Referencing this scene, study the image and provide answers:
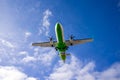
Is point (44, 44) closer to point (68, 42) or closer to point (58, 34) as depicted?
point (68, 42)

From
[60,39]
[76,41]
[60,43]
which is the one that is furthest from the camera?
[76,41]

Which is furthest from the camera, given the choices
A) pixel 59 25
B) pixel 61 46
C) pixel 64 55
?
pixel 64 55

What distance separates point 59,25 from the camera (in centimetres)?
7106

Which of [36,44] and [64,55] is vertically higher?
[36,44]

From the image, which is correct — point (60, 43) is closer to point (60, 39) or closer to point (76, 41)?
point (60, 39)

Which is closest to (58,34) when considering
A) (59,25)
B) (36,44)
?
(59,25)

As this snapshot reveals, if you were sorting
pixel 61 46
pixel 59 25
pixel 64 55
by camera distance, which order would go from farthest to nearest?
pixel 64 55 < pixel 61 46 < pixel 59 25

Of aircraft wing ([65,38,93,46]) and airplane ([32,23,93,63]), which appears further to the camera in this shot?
aircraft wing ([65,38,93,46])

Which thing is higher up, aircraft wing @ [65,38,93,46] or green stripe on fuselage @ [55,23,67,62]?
aircraft wing @ [65,38,93,46]

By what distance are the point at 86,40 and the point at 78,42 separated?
10.9 feet

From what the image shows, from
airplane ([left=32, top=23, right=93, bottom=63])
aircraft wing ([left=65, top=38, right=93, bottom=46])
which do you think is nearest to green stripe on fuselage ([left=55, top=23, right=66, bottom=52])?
airplane ([left=32, top=23, right=93, bottom=63])

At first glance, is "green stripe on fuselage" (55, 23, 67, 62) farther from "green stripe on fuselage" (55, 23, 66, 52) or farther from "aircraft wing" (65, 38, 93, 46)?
"aircraft wing" (65, 38, 93, 46)

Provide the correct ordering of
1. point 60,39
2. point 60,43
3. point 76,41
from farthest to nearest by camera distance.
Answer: point 76,41, point 60,43, point 60,39

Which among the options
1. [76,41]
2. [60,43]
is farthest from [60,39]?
[76,41]
